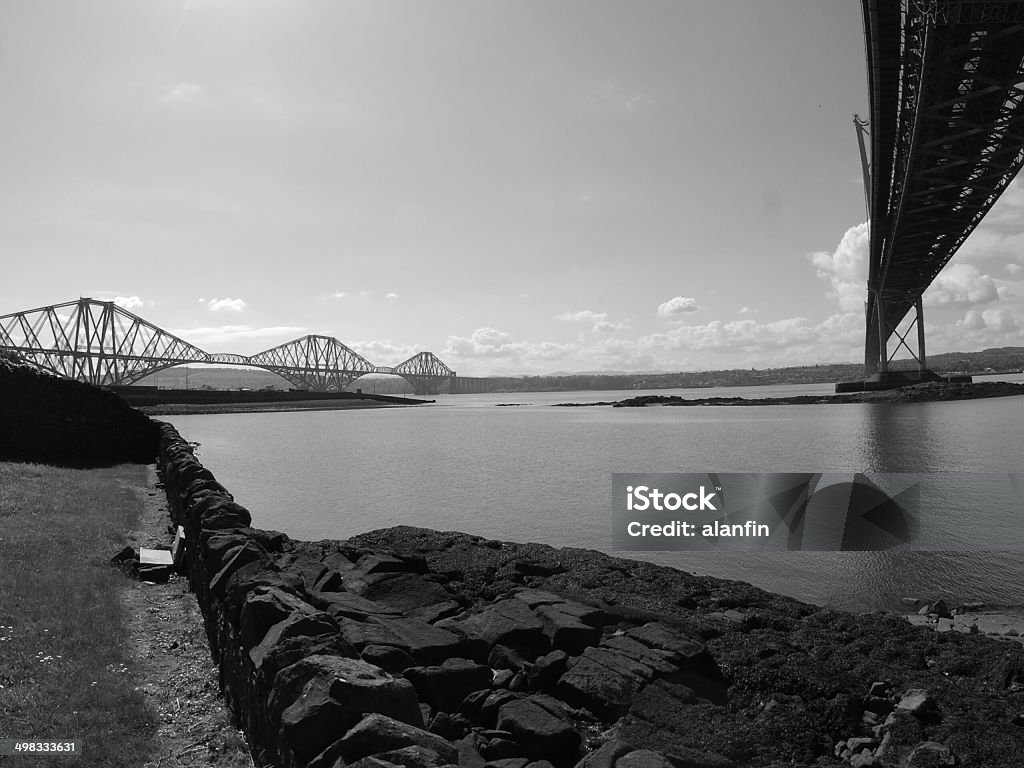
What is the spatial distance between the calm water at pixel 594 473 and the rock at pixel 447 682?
222 inches

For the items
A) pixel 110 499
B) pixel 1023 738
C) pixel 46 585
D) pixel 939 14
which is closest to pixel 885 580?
pixel 1023 738

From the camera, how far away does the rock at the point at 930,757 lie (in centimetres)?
429

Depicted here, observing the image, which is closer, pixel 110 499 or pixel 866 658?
pixel 866 658

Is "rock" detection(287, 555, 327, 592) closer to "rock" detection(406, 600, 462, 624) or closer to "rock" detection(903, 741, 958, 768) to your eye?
"rock" detection(406, 600, 462, 624)

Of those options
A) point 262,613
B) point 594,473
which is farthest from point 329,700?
point 594,473

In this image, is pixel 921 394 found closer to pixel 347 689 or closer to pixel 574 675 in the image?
pixel 574 675

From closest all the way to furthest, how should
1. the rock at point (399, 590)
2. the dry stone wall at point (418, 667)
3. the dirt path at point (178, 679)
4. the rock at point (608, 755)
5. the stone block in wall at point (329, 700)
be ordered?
the stone block in wall at point (329, 700) → the dry stone wall at point (418, 667) → the rock at point (608, 755) → the dirt path at point (178, 679) → the rock at point (399, 590)

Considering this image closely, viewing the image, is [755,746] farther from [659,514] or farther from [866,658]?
[659,514]

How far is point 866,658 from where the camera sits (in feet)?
20.1

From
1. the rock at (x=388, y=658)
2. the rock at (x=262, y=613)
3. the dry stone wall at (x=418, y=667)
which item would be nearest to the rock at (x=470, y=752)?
the dry stone wall at (x=418, y=667)

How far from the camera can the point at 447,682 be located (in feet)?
16.7

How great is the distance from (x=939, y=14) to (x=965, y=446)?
16.0 m

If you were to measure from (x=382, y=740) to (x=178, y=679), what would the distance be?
307 centimetres

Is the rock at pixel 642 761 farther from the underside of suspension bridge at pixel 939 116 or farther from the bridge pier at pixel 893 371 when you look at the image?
Result: the bridge pier at pixel 893 371
